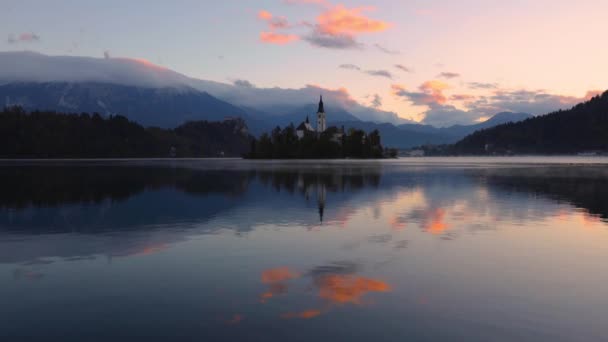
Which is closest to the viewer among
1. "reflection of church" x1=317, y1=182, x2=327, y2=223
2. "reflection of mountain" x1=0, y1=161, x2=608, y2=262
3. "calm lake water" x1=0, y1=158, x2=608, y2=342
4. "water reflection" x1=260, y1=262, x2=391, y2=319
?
"calm lake water" x1=0, y1=158, x2=608, y2=342

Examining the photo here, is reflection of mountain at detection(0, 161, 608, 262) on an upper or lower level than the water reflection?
upper

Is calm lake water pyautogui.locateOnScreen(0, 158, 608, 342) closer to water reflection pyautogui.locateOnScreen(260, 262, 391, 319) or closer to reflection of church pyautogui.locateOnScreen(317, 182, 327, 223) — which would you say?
water reflection pyautogui.locateOnScreen(260, 262, 391, 319)

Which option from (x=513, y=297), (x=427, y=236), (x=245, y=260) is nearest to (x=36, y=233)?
(x=245, y=260)

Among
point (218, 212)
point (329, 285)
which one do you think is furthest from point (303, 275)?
point (218, 212)

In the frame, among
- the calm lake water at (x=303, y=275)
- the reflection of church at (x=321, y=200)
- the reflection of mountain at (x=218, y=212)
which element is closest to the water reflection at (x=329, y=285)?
the calm lake water at (x=303, y=275)

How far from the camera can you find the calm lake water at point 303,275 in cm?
1203

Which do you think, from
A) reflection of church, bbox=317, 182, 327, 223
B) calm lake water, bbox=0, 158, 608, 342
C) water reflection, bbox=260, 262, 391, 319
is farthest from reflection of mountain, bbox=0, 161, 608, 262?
water reflection, bbox=260, 262, 391, 319

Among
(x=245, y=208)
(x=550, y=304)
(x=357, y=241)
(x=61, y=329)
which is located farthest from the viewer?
(x=245, y=208)

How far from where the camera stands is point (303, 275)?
17.2 meters

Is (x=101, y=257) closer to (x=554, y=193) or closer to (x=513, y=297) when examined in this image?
(x=513, y=297)

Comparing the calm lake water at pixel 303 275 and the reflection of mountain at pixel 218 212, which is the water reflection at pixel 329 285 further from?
the reflection of mountain at pixel 218 212

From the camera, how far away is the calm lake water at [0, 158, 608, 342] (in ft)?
39.5

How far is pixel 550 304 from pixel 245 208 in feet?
88.5

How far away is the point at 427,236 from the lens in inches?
1011
